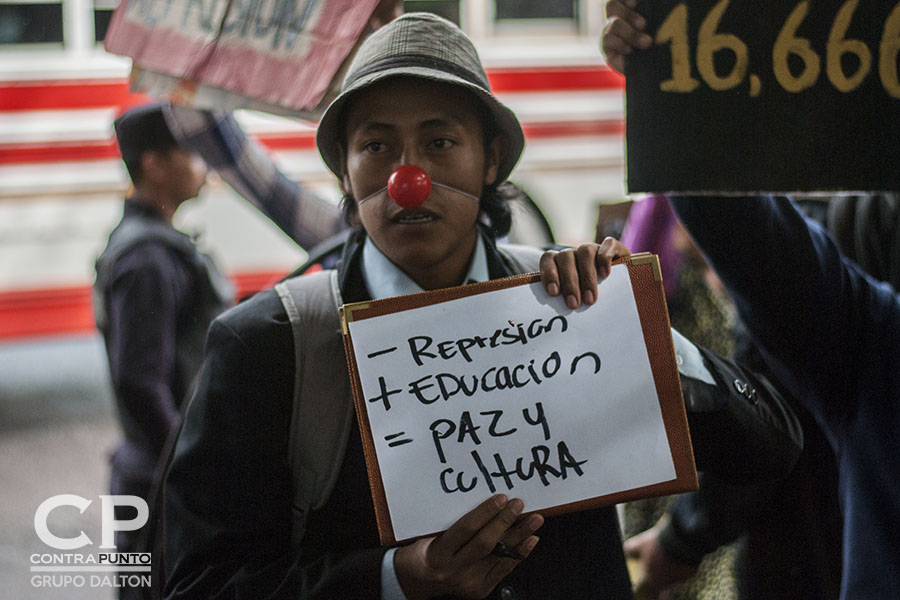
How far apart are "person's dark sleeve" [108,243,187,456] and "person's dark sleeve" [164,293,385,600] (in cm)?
65

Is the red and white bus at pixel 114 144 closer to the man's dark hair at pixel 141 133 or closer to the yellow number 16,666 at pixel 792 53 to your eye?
the man's dark hair at pixel 141 133

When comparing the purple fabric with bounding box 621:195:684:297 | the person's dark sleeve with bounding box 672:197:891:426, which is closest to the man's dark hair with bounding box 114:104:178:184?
the purple fabric with bounding box 621:195:684:297

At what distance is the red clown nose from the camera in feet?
4.25

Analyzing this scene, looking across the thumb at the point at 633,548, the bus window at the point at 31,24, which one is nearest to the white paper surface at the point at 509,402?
the thumb at the point at 633,548

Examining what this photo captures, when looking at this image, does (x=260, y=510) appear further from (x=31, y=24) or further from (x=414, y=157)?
(x=31, y=24)

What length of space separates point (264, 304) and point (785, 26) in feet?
3.59

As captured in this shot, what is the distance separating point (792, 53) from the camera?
1.51 metres

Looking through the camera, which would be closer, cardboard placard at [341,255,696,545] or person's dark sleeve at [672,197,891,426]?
cardboard placard at [341,255,696,545]

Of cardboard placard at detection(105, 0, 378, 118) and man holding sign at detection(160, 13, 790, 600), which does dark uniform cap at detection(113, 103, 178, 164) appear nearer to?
cardboard placard at detection(105, 0, 378, 118)

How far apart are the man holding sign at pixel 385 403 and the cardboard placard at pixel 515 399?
3 cm

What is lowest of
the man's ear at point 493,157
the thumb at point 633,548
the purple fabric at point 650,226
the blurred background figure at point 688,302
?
the thumb at point 633,548

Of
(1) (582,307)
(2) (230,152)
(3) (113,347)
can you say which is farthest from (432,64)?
(3) (113,347)

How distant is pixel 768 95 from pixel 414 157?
71 centimetres

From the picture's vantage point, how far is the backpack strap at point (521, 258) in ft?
4.95
